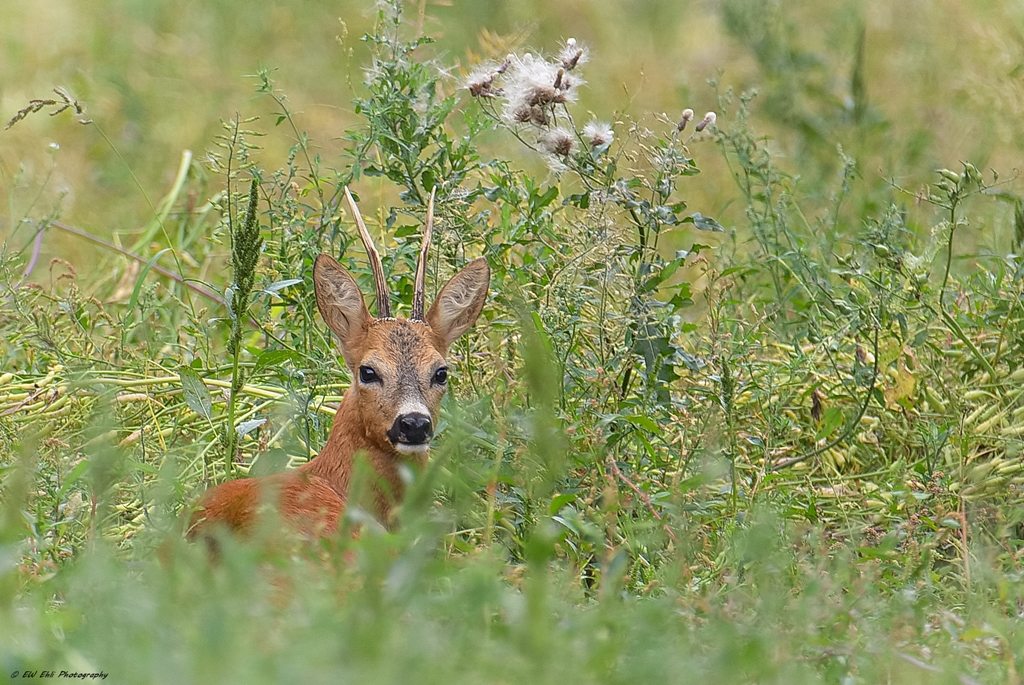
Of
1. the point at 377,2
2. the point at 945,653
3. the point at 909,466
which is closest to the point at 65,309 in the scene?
the point at 377,2

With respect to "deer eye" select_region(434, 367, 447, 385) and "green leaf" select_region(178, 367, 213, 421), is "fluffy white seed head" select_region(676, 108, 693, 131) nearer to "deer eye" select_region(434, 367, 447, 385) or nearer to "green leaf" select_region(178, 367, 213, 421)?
"deer eye" select_region(434, 367, 447, 385)

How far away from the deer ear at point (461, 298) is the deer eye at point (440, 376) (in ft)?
0.47

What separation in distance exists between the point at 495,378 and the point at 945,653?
1.61 metres

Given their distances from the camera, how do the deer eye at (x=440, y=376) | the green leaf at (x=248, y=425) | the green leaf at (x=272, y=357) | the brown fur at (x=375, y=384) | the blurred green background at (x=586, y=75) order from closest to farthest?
the brown fur at (x=375, y=384) → the deer eye at (x=440, y=376) → the green leaf at (x=248, y=425) → the green leaf at (x=272, y=357) → the blurred green background at (x=586, y=75)

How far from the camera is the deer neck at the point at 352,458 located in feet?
12.2

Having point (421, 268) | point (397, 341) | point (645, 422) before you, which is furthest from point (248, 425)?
point (645, 422)

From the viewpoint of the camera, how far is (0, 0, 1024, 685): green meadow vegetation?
2299 millimetres

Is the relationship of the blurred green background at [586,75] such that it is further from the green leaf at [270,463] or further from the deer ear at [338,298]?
the green leaf at [270,463]

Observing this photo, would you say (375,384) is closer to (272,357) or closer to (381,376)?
(381,376)

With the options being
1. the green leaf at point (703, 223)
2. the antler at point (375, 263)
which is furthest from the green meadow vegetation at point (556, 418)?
the antler at point (375, 263)

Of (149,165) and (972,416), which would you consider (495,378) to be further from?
(149,165)

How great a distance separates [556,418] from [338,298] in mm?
692

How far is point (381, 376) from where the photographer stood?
3746mm

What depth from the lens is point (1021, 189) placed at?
5.12 metres
